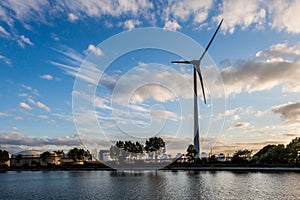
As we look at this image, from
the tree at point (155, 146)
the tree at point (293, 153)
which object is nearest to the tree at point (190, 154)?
the tree at point (155, 146)

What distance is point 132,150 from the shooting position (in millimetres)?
117062

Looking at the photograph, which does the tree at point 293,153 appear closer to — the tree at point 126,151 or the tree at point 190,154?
the tree at point 190,154

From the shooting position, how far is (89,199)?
31.6m

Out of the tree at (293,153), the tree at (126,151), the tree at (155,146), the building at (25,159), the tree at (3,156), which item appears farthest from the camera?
the building at (25,159)

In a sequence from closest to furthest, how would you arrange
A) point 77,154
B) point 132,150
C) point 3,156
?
point 132,150 < point 77,154 < point 3,156

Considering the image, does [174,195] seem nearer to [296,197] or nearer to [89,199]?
[89,199]

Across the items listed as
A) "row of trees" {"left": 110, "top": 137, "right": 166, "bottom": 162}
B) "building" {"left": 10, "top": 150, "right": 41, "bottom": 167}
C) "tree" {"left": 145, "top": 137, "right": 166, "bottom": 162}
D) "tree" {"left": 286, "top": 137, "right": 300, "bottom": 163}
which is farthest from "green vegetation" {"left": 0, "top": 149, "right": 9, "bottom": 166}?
"tree" {"left": 286, "top": 137, "right": 300, "bottom": 163}

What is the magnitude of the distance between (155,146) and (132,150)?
11.1m

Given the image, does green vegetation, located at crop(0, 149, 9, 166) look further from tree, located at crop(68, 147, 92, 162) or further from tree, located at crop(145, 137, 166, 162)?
tree, located at crop(145, 137, 166, 162)

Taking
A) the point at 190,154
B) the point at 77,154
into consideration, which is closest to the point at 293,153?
the point at 190,154

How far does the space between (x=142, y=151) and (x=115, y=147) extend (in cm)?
1132

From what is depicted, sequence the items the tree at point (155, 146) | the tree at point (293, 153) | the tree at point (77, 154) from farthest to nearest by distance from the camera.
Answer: the tree at point (77, 154) → the tree at point (155, 146) → the tree at point (293, 153)

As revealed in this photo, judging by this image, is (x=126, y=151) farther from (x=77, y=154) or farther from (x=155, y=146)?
(x=77, y=154)

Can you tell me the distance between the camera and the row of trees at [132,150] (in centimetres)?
11150
